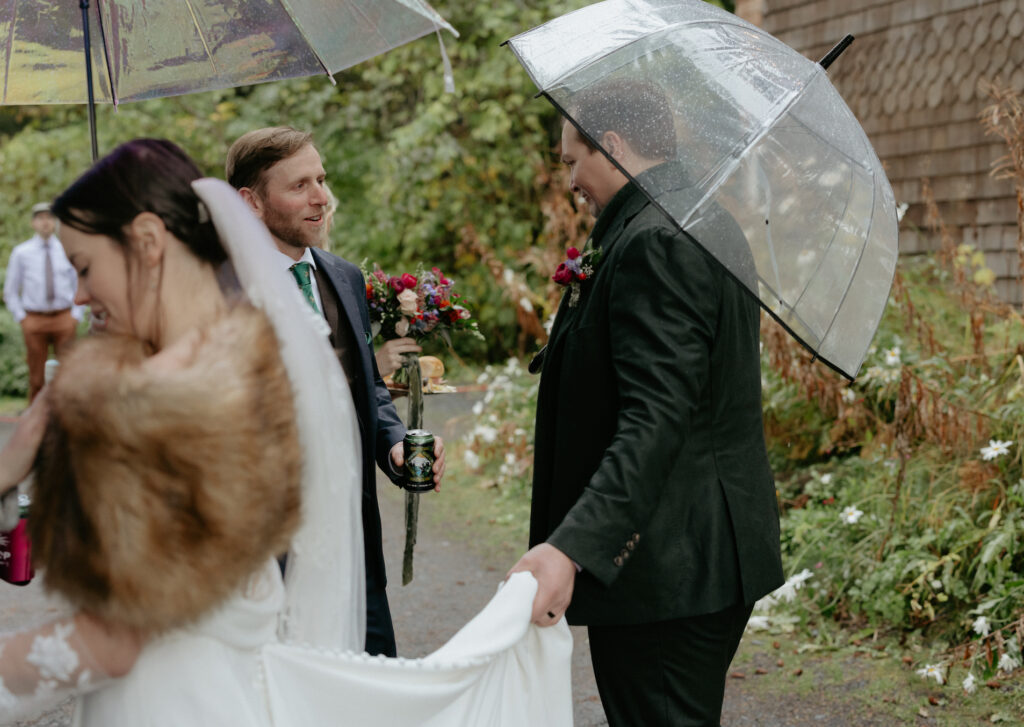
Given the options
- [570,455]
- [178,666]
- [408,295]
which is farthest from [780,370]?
[178,666]

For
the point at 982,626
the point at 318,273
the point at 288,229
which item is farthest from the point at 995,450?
the point at 288,229

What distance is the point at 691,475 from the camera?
8.18 ft

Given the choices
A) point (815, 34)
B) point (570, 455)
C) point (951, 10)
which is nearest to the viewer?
point (570, 455)

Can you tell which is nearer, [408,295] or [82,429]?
[82,429]

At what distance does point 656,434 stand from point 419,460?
1030mm

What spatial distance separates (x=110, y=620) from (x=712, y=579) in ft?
4.40

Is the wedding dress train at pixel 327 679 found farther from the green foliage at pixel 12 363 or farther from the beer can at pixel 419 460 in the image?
the green foliage at pixel 12 363

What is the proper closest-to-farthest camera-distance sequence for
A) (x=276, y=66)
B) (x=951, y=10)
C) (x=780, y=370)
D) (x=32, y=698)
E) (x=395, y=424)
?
(x=32, y=698)
(x=395, y=424)
(x=276, y=66)
(x=780, y=370)
(x=951, y=10)

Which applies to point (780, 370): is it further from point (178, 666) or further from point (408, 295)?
point (178, 666)

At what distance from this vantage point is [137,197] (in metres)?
1.85

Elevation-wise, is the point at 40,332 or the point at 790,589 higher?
the point at 790,589

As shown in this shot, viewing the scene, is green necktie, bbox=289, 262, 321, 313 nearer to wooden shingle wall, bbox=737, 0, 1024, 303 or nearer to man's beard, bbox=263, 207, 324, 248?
man's beard, bbox=263, 207, 324, 248

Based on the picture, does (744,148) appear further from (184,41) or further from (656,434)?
(184,41)

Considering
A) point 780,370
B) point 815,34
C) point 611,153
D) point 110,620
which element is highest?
point 611,153
